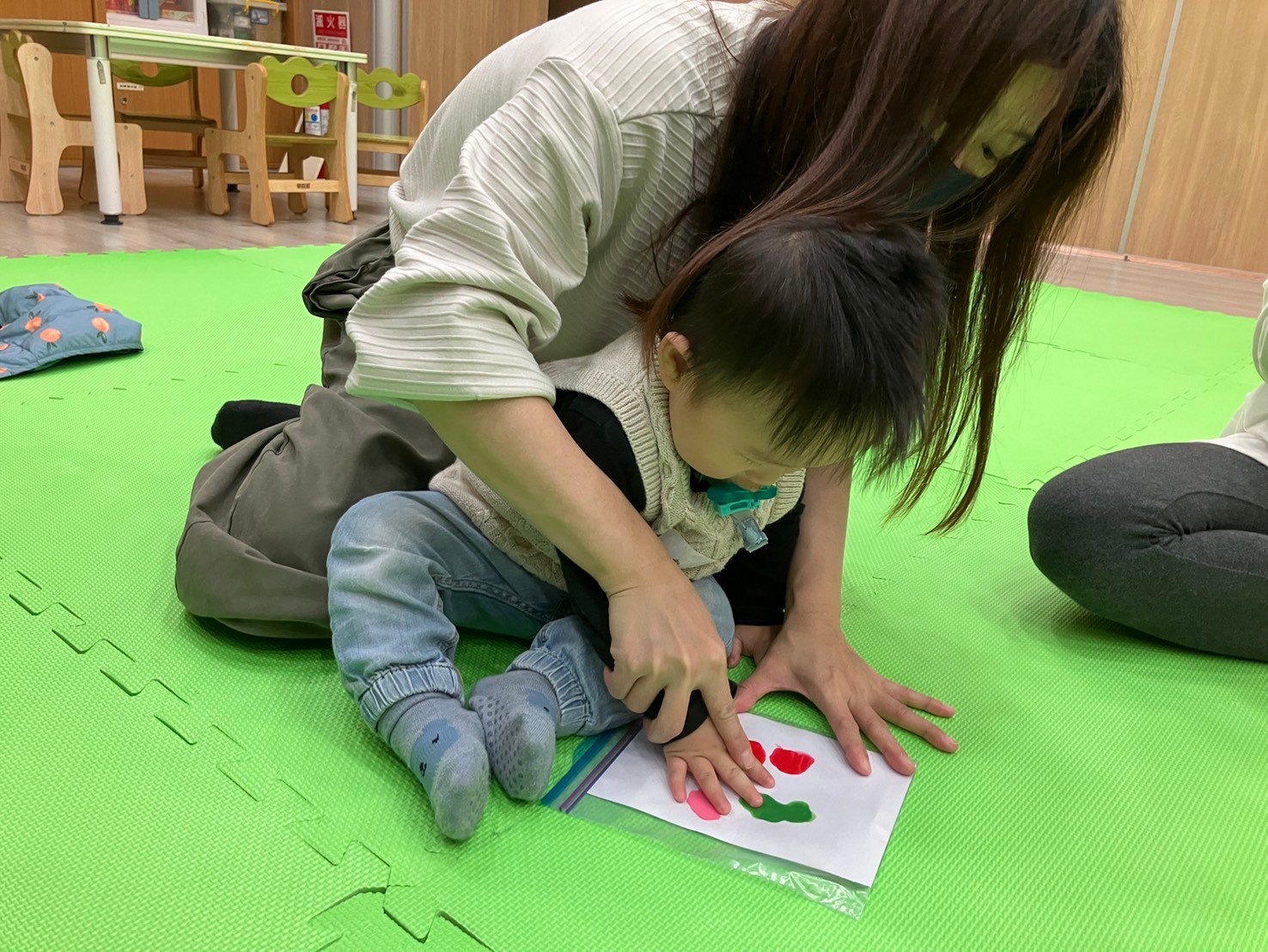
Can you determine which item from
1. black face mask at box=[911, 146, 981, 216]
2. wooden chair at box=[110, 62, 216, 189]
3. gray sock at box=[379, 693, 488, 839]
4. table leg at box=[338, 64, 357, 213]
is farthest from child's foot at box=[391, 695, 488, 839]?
wooden chair at box=[110, 62, 216, 189]

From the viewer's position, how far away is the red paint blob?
764 mm

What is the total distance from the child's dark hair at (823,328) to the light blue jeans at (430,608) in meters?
0.26

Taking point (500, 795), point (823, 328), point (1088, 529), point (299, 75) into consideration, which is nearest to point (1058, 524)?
point (1088, 529)

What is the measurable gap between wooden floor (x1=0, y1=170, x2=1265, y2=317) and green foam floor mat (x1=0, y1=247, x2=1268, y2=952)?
1507mm

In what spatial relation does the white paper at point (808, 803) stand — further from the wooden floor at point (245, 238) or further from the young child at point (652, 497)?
the wooden floor at point (245, 238)

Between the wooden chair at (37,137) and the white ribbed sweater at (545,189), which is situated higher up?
the white ribbed sweater at (545,189)

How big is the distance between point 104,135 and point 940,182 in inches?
121

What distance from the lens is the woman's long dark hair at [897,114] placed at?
0.62 m

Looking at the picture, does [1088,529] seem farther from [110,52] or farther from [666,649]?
[110,52]

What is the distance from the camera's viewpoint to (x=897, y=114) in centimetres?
64

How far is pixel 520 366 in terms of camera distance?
0.67m

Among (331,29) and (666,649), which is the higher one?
(331,29)

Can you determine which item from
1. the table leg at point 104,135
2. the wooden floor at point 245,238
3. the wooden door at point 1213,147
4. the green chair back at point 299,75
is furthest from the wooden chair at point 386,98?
the wooden door at point 1213,147

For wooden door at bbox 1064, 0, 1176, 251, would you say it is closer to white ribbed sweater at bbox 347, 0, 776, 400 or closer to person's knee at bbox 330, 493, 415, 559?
white ribbed sweater at bbox 347, 0, 776, 400
